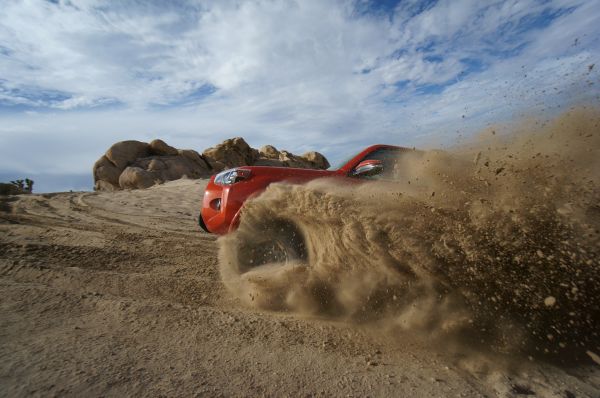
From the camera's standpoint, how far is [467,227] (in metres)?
2.45

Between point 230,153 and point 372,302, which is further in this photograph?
point 230,153

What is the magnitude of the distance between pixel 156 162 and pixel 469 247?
1896cm

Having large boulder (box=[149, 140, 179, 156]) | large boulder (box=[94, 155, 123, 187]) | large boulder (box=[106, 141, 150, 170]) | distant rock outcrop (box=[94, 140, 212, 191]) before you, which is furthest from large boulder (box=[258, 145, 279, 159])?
large boulder (box=[94, 155, 123, 187])

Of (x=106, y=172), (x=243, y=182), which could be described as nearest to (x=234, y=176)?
(x=243, y=182)

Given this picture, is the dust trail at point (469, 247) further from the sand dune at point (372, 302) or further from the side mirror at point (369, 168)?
the side mirror at point (369, 168)

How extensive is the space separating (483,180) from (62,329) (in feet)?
10.6

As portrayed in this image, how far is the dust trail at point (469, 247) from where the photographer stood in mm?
2328

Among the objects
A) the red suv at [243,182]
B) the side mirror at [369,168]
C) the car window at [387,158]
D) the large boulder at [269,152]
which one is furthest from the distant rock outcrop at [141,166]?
the side mirror at [369,168]

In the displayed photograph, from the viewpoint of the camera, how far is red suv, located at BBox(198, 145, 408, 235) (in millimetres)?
3328

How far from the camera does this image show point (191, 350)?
6.76ft

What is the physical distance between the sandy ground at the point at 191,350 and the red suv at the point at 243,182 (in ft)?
2.17

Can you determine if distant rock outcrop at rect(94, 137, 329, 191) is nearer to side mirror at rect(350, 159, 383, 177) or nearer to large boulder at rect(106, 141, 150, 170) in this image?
large boulder at rect(106, 141, 150, 170)

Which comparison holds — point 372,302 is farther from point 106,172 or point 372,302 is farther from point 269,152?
point 269,152

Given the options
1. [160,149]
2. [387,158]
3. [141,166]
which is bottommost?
[387,158]
